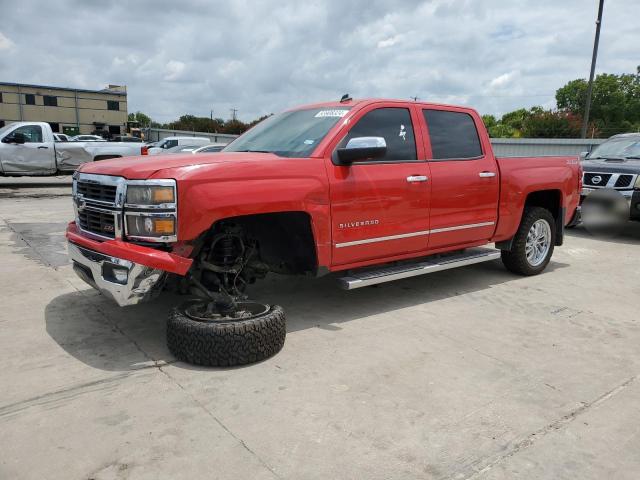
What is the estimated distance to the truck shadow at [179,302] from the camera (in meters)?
3.85

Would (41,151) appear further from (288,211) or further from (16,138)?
(288,211)

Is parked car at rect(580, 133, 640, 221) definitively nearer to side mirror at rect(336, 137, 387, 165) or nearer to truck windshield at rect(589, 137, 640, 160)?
truck windshield at rect(589, 137, 640, 160)

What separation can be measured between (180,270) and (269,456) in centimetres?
140

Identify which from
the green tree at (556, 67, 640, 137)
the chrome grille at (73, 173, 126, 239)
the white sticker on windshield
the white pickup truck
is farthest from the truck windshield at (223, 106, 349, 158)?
the green tree at (556, 67, 640, 137)

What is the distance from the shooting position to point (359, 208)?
4.33 meters

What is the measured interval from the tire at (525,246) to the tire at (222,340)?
3.57 metres

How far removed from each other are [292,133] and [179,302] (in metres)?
1.92

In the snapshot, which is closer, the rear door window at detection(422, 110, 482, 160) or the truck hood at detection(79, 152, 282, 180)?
the truck hood at detection(79, 152, 282, 180)

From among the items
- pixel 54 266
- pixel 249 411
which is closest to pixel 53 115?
pixel 54 266

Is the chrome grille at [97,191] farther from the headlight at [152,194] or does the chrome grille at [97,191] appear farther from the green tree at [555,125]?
the green tree at [555,125]

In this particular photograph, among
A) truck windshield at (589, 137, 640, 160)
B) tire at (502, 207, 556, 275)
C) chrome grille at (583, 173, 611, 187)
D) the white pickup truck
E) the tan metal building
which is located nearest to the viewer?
tire at (502, 207, 556, 275)

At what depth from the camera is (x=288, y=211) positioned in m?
3.97

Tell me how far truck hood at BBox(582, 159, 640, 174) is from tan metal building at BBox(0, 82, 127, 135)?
54282 mm

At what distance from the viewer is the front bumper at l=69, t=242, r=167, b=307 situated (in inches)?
136
